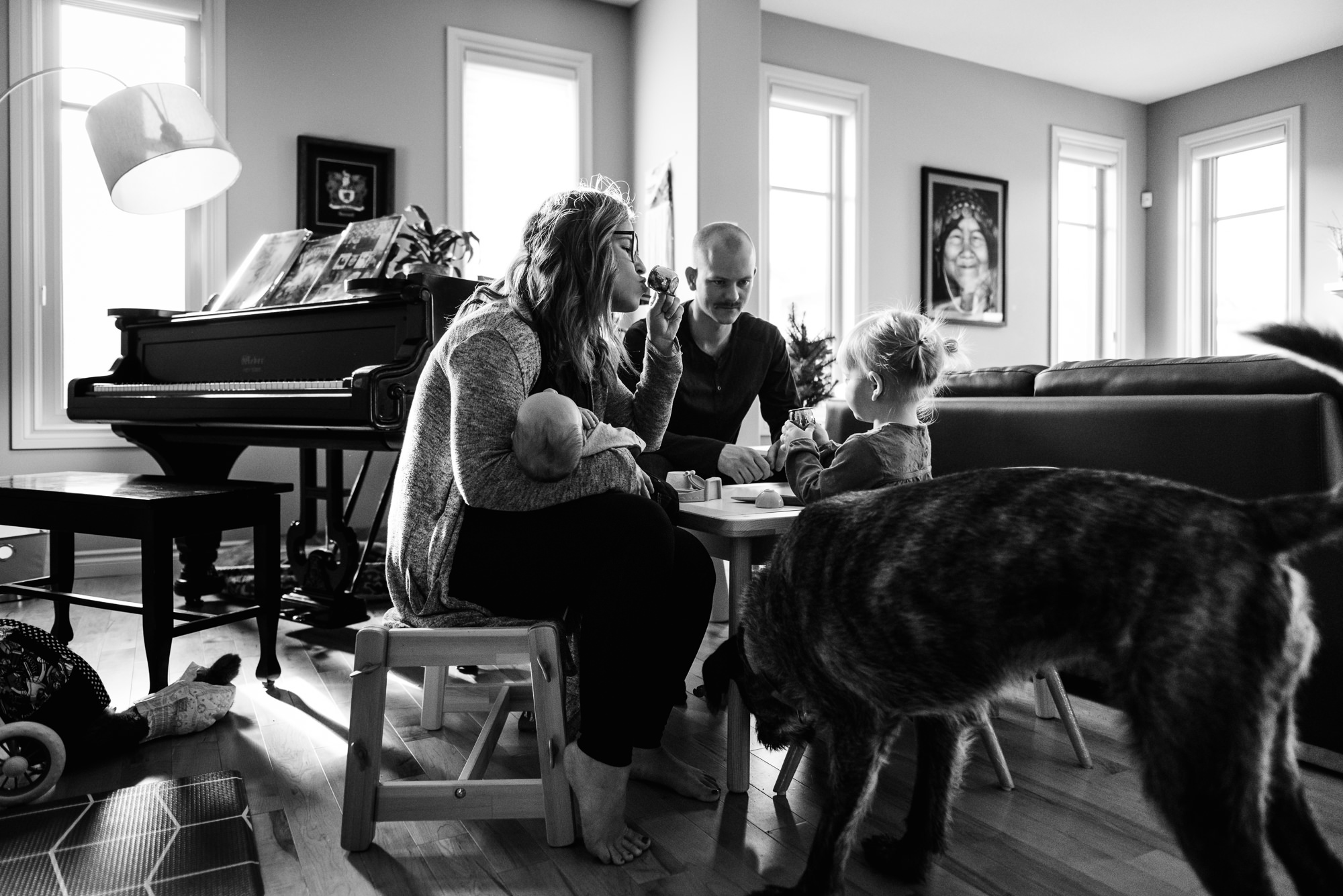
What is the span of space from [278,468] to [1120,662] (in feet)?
13.8

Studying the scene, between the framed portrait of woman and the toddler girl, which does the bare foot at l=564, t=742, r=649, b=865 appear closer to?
the toddler girl

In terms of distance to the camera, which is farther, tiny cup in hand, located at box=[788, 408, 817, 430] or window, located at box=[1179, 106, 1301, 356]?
window, located at box=[1179, 106, 1301, 356]

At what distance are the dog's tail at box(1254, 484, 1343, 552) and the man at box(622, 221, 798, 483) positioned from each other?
1.79m

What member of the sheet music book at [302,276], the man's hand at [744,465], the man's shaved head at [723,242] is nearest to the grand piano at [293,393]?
the sheet music book at [302,276]

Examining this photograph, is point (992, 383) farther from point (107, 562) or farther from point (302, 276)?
point (107, 562)

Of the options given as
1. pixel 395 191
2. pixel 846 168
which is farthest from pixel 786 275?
pixel 395 191

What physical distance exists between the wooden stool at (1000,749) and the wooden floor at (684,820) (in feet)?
0.09

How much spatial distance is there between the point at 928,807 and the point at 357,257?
8.75 feet

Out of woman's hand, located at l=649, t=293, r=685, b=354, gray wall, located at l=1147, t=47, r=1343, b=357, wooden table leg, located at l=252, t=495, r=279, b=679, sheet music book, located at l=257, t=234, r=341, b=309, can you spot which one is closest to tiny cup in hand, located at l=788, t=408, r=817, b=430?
woman's hand, located at l=649, t=293, r=685, b=354

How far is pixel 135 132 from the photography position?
2760mm

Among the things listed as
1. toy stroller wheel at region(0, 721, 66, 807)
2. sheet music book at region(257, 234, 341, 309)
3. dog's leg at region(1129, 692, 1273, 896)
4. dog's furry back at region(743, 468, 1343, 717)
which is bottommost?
toy stroller wheel at region(0, 721, 66, 807)

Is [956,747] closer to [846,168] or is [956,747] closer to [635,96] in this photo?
[635,96]

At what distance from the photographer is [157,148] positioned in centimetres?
278

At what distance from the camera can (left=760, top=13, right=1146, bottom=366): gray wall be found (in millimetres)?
5934
